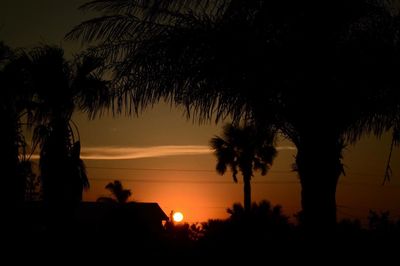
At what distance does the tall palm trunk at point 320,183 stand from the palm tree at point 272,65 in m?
0.01

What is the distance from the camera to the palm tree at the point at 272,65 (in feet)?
21.4

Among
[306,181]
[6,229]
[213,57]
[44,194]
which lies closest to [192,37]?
[213,57]

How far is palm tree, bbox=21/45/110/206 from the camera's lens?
13500 millimetres

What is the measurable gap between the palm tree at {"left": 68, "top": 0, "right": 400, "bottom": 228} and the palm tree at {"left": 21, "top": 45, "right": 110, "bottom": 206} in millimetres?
6732

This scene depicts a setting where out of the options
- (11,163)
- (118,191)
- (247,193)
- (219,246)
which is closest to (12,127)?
(11,163)

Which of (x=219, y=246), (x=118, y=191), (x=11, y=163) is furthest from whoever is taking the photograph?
(x=118, y=191)

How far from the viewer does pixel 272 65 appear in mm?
6566

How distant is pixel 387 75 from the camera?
6.74 m

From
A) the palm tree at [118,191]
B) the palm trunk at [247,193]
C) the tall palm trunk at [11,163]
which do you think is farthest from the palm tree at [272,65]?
the palm tree at [118,191]

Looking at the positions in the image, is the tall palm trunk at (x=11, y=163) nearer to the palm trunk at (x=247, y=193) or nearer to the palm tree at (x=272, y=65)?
the palm tree at (x=272, y=65)

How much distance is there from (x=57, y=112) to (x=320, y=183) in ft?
30.4

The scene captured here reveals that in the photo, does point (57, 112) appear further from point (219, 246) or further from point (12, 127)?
point (219, 246)

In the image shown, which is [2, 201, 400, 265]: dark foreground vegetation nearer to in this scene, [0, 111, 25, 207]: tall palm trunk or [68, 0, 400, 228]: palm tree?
[68, 0, 400, 228]: palm tree

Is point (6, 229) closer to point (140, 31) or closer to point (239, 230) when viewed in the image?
point (239, 230)
